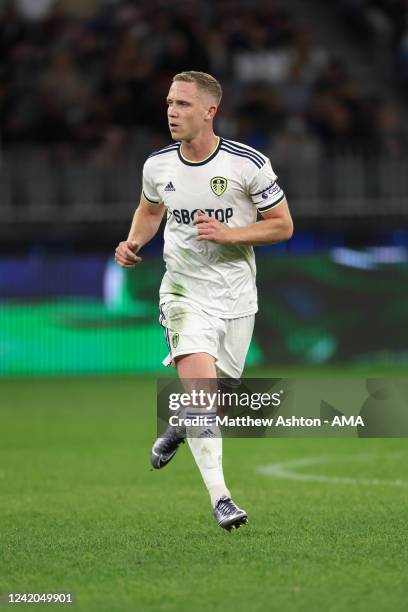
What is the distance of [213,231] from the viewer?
720cm

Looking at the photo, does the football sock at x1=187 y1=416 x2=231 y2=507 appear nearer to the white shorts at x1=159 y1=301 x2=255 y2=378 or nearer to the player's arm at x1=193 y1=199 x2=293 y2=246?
the white shorts at x1=159 y1=301 x2=255 y2=378

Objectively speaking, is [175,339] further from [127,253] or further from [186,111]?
[186,111]

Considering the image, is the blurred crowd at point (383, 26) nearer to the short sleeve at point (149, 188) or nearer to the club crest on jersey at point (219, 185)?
the short sleeve at point (149, 188)

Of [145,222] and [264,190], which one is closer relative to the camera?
[264,190]

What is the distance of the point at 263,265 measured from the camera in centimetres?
2100

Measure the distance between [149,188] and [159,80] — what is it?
1511cm

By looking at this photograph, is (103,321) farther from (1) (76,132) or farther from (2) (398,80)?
(2) (398,80)

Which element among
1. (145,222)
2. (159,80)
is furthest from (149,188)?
(159,80)

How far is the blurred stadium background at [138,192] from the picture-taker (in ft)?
67.9

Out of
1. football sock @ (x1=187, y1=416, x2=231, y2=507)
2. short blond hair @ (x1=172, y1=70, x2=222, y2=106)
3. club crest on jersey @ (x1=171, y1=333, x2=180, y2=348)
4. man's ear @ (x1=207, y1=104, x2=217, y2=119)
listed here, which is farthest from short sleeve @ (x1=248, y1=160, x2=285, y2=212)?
football sock @ (x1=187, y1=416, x2=231, y2=507)

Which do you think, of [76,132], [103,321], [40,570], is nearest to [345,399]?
[40,570]

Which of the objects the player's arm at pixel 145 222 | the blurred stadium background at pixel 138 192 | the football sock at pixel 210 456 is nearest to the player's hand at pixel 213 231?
the player's arm at pixel 145 222

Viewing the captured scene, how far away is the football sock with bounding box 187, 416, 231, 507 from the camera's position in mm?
7203

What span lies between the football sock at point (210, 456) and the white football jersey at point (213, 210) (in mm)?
685
